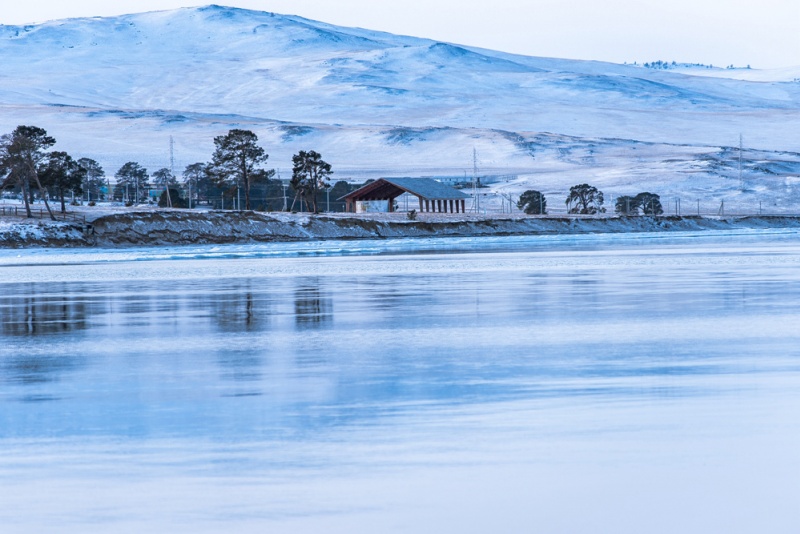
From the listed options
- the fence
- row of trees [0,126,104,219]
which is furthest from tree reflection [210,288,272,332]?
row of trees [0,126,104,219]

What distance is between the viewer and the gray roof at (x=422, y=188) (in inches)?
3698

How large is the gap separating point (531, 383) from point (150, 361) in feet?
13.9

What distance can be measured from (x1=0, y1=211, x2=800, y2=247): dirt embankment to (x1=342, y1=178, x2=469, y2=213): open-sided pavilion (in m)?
11.2

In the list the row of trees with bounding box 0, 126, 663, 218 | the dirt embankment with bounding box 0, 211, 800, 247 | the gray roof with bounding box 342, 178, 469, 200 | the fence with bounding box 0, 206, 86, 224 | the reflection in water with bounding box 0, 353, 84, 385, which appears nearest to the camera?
the reflection in water with bounding box 0, 353, 84, 385

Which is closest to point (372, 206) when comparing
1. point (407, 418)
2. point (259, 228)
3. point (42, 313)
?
point (259, 228)

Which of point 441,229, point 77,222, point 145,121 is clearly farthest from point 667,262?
point 145,121

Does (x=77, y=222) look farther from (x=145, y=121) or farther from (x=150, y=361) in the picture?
(x=145, y=121)

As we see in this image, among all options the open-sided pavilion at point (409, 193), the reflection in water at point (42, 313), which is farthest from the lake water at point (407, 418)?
the open-sided pavilion at point (409, 193)

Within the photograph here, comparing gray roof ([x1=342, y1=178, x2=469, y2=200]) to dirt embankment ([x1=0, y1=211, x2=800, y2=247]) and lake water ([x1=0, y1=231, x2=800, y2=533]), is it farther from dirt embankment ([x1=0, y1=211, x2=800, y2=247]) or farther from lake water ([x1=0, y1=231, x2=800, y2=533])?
lake water ([x1=0, y1=231, x2=800, y2=533])

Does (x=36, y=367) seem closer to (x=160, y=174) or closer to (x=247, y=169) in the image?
(x=247, y=169)

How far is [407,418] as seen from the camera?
8.95m

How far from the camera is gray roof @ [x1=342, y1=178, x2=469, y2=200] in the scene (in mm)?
93938

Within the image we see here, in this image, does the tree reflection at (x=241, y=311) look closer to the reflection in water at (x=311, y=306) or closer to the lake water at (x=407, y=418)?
the lake water at (x=407, y=418)

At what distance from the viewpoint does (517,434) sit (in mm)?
8273
